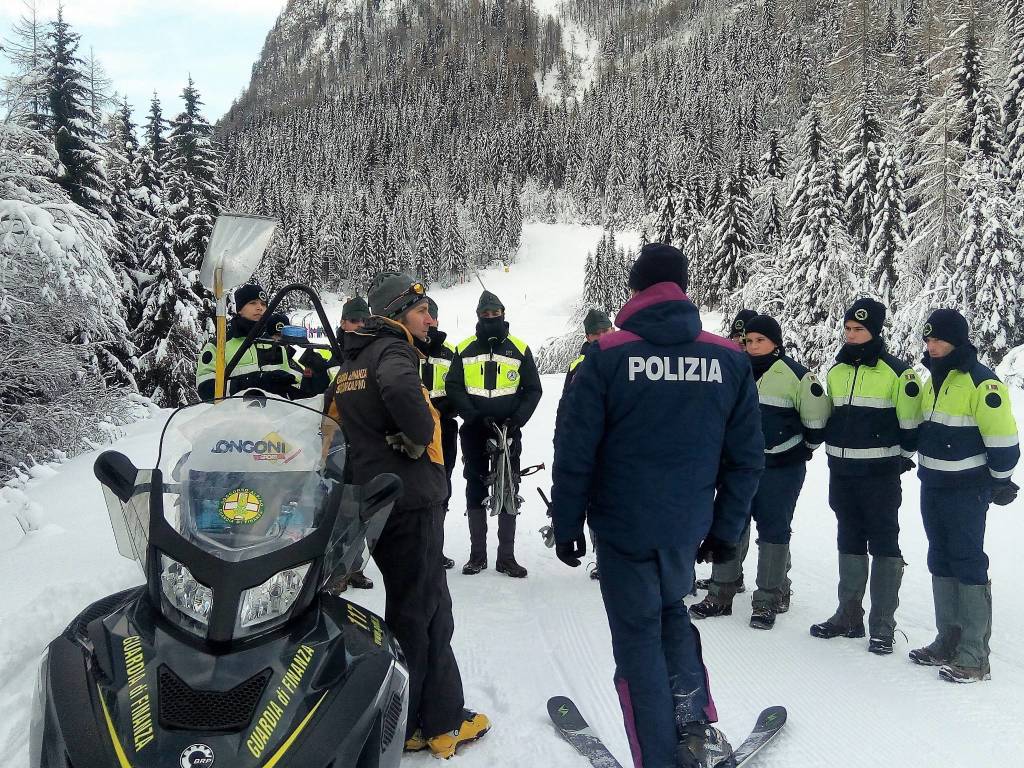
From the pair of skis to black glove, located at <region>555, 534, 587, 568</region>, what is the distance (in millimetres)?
927

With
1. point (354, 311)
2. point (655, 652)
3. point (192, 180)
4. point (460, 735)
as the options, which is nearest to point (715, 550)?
point (655, 652)

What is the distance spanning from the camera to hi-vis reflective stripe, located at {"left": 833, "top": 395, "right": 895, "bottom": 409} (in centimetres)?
455

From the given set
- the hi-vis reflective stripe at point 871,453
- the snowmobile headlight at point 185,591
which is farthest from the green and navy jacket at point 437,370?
the snowmobile headlight at point 185,591

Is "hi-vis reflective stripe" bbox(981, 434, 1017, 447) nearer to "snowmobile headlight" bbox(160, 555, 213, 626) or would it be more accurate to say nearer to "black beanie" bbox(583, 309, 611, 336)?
"black beanie" bbox(583, 309, 611, 336)

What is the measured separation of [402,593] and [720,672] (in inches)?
87.0

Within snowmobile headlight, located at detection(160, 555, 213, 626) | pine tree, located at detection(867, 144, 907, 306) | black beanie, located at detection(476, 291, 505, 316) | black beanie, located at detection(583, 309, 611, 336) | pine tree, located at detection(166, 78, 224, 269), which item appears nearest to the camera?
snowmobile headlight, located at detection(160, 555, 213, 626)

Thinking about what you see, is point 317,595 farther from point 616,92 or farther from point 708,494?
point 616,92

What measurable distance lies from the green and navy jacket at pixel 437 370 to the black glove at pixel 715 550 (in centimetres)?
309

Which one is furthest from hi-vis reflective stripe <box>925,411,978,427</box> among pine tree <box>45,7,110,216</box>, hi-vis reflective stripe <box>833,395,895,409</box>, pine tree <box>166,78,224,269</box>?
pine tree <box>166,78,224,269</box>

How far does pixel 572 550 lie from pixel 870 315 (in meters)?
2.98

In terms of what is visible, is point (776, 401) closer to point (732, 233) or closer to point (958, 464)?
point (958, 464)

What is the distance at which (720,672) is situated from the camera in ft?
13.5

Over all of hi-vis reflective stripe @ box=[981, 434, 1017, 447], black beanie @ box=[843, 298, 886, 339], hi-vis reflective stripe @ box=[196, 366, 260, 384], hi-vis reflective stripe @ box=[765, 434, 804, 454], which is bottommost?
hi-vis reflective stripe @ box=[765, 434, 804, 454]

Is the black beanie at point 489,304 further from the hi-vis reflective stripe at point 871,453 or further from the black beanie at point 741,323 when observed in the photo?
the hi-vis reflective stripe at point 871,453
